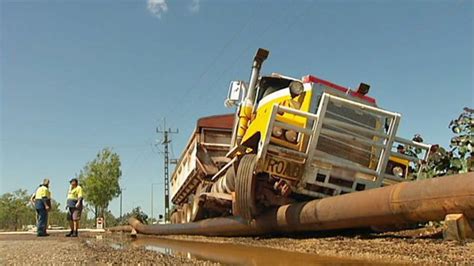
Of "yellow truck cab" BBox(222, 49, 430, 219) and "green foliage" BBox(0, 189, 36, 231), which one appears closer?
"yellow truck cab" BBox(222, 49, 430, 219)

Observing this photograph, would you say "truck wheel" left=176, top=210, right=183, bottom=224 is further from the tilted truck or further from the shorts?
the tilted truck

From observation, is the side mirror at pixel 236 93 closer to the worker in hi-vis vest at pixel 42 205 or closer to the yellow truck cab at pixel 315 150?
the yellow truck cab at pixel 315 150

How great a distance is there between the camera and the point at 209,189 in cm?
1072

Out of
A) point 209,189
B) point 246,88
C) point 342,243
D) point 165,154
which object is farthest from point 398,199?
point 165,154

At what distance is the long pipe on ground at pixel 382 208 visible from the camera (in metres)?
4.30

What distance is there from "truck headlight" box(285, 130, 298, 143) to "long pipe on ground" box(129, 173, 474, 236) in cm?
106

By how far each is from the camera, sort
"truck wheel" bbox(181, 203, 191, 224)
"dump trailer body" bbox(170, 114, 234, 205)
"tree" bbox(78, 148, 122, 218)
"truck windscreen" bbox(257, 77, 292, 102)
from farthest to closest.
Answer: "tree" bbox(78, 148, 122, 218) → "truck wheel" bbox(181, 203, 191, 224) → "dump trailer body" bbox(170, 114, 234, 205) → "truck windscreen" bbox(257, 77, 292, 102)

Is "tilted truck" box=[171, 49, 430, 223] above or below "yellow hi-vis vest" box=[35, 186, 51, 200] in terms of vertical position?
above

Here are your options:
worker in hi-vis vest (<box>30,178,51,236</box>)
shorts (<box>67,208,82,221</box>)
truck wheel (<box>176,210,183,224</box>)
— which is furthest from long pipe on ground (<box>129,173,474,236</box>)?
truck wheel (<box>176,210,183,224</box>)

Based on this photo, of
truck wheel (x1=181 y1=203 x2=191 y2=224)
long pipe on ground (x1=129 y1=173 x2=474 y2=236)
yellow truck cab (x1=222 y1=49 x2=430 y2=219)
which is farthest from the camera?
truck wheel (x1=181 y1=203 x2=191 y2=224)

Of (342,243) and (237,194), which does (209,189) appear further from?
(342,243)

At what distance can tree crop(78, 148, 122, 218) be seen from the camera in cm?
3994

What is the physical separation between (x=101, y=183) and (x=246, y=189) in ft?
115

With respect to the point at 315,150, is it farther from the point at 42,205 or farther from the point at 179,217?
the point at 179,217
